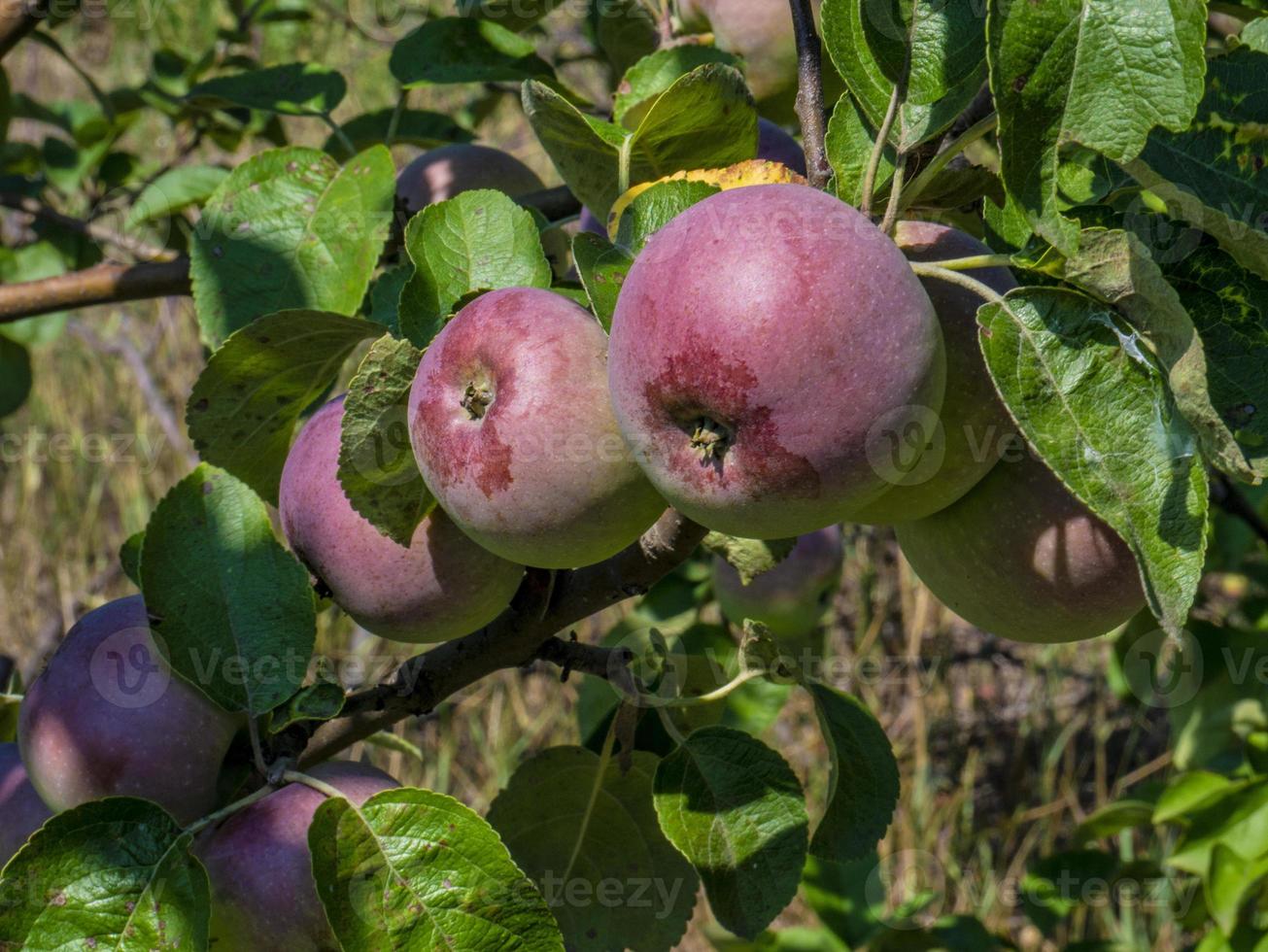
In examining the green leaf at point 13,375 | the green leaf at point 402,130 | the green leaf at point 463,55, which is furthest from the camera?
the green leaf at point 13,375

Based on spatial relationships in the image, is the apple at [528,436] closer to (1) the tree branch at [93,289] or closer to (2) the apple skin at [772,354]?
(2) the apple skin at [772,354]

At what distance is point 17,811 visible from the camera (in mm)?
1021

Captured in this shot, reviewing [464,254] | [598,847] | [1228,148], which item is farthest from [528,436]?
[598,847]

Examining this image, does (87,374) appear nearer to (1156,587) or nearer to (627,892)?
(627,892)

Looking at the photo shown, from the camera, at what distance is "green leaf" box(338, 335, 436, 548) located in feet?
2.60

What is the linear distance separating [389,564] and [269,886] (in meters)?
0.23

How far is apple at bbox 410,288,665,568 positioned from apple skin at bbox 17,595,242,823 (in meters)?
0.33

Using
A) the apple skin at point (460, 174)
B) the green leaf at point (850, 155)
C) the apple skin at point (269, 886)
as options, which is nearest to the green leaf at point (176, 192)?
the apple skin at point (460, 174)

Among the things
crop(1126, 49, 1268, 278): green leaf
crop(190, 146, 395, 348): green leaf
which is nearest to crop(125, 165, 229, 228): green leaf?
crop(190, 146, 395, 348): green leaf

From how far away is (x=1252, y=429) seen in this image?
693 mm

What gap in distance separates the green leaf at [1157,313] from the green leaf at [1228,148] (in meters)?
0.14

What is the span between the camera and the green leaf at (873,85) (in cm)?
72

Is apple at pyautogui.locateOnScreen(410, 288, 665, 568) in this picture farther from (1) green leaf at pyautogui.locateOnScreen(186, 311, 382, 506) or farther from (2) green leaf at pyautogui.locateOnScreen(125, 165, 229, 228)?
(2) green leaf at pyautogui.locateOnScreen(125, 165, 229, 228)

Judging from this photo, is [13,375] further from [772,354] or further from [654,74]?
[772,354]
